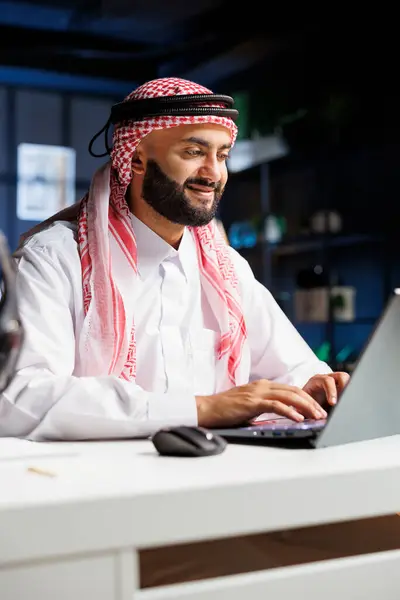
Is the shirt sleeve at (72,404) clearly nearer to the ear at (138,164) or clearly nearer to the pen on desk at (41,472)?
the pen on desk at (41,472)

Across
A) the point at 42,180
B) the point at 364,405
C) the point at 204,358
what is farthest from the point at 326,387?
the point at 42,180

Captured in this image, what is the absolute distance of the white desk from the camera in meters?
0.66

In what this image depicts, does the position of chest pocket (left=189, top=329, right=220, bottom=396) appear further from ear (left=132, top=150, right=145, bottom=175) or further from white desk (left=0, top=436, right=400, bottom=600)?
white desk (left=0, top=436, right=400, bottom=600)

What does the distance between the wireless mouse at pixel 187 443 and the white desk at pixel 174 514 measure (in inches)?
0.6

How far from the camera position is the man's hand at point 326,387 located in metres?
1.36

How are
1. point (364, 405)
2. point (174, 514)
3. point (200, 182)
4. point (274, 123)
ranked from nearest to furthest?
point (174, 514), point (364, 405), point (200, 182), point (274, 123)

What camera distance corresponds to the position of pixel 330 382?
54.0 inches

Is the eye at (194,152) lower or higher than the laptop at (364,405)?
higher

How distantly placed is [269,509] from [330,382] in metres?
0.65

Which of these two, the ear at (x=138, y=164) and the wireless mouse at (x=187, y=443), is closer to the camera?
the wireless mouse at (x=187, y=443)

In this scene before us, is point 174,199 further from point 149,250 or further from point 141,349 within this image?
point 141,349

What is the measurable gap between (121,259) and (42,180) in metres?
5.43

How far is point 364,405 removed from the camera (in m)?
0.98

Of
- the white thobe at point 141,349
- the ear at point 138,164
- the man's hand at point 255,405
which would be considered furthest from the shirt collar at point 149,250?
the man's hand at point 255,405
